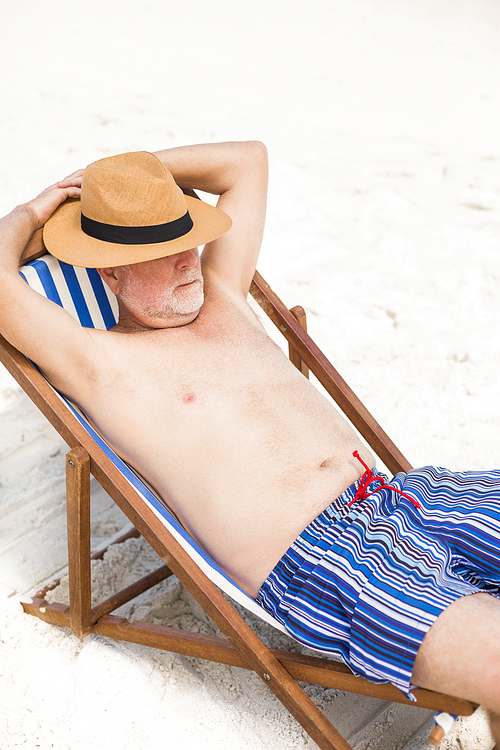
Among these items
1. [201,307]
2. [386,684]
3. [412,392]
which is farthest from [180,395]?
[412,392]

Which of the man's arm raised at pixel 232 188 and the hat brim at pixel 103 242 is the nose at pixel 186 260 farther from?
the man's arm raised at pixel 232 188

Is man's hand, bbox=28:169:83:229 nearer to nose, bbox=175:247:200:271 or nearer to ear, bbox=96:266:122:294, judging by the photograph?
ear, bbox=96:266:122:294

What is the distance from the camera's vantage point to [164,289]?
7.72 ft

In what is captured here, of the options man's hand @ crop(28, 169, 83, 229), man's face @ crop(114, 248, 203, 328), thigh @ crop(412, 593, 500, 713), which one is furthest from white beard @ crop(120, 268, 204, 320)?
thigh @ crop(412, 593, 500, 713)

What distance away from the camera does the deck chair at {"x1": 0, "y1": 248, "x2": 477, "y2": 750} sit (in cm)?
194

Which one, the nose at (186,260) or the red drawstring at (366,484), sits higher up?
the nose at (186,260)

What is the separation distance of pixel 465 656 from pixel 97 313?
1.67 metres

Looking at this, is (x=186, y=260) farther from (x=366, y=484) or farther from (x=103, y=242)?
(x=366, y=484)

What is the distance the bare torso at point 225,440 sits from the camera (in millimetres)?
2131

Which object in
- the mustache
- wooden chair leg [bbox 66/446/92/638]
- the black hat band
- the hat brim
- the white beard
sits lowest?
wooden chair leg [bbox 66/446/92/638]

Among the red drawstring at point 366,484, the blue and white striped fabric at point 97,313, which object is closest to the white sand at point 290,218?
the blue and white striped fabric at point 97,313

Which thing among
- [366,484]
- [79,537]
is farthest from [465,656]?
[79,537]

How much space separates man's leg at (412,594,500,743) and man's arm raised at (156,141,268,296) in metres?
1.38

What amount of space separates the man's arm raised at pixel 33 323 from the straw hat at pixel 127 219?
0.47ft
